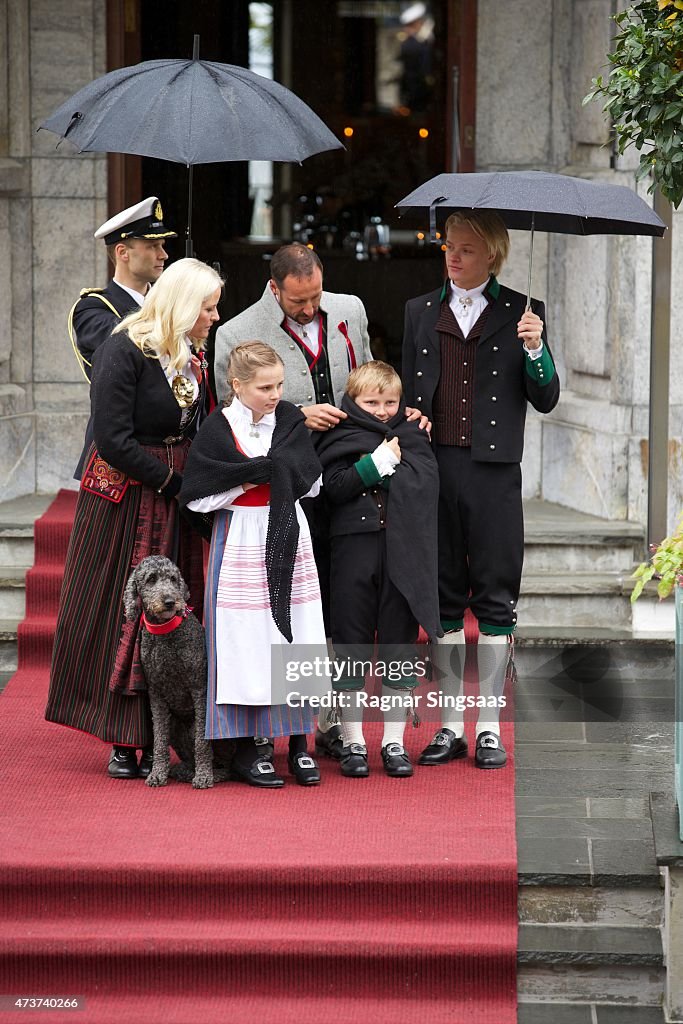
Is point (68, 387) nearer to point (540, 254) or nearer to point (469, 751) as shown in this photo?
point (540, 254)

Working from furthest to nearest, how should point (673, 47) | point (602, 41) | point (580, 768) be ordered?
1. point (602, 41)
2. point (580, 768)
3. point (673, 47)

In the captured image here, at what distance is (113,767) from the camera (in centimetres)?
535

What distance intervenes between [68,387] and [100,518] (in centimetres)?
298

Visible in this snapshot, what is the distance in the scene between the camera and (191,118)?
5.08 meters

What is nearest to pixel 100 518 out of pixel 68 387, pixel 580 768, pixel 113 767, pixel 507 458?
pixel 113 767

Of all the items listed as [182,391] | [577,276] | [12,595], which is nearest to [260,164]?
[577,276]

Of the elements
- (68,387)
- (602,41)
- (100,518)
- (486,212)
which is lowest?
(100,518)

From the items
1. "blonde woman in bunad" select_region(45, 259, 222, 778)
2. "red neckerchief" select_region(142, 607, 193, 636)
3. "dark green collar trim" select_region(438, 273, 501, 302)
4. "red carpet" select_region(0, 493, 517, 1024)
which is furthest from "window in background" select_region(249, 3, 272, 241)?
"red carpet" select_region(0, 493, 517, 1024)

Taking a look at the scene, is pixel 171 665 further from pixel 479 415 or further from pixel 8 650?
pixel 8 650

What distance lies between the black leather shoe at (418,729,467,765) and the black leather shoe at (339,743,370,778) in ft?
0.74

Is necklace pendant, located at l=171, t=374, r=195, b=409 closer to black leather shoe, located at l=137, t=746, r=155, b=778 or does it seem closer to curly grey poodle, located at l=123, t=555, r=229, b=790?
curly grey poodle, located at l=123, t=555, r=229, b=790

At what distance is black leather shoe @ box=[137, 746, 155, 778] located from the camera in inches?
211

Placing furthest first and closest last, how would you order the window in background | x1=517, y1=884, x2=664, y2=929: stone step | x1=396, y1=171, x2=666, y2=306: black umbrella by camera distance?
the window in background
x1=396, y1=171, x2=666, y2=306: black umbrella
x1=517, y1=884, x2=664, y2=929: stone step

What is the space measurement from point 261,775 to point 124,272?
6.33 ft
